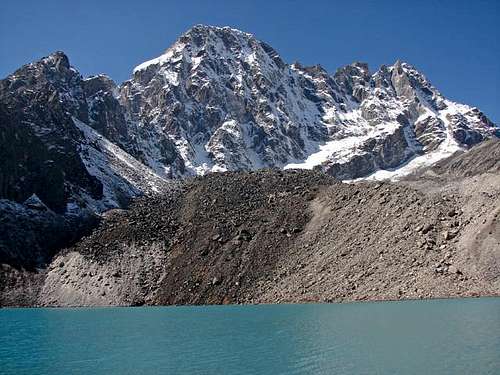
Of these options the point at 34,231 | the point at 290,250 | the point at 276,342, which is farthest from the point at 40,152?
the point at 276,342

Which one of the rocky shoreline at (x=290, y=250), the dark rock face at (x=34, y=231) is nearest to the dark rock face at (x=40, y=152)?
the dark rock face at (x=34, y=231)

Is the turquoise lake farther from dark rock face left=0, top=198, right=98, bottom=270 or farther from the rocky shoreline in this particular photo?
dark rock face left=0, top=198, right=98, bottom=270

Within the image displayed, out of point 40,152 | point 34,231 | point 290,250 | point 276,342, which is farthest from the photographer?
point 40,152

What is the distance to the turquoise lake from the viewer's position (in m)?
33.1

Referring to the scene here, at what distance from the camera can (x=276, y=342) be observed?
4206cm

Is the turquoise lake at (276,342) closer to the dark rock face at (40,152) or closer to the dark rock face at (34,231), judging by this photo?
the dark rock face at (34,231)

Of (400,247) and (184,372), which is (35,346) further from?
(400,247)

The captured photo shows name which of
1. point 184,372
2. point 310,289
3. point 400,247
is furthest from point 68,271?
point 184,372

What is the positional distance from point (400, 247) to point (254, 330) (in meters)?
35.1

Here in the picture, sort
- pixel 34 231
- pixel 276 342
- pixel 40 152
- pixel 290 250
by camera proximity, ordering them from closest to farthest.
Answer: pixel 276 342 → pixel 290 250 → pixel 34 231 → pixel 40 152

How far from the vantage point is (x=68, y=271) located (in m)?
97.0

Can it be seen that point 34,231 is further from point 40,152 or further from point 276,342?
point 276,342

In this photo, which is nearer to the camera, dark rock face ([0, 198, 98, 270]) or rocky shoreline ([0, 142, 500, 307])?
rocky shoreline ([0, 142, 500, 307])

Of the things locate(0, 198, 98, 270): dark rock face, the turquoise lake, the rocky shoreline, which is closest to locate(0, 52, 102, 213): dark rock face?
locate(0, 198, 98, 270): dark rock face
